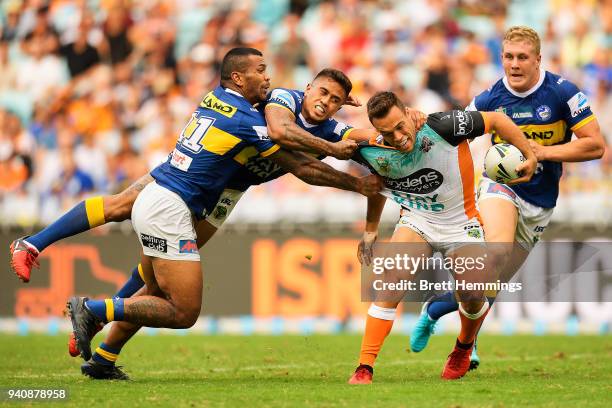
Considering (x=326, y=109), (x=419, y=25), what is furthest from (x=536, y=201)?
(x=419, y=25)

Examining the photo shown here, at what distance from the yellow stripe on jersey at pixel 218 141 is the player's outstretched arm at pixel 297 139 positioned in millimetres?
353

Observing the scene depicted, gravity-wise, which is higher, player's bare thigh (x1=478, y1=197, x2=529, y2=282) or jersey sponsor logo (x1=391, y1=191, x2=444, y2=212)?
jersey sponsor logo (x1=391, y1=191, x2=444, y2=212)

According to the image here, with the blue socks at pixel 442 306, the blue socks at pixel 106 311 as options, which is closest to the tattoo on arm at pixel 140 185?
the blue socks at pixel 106 311

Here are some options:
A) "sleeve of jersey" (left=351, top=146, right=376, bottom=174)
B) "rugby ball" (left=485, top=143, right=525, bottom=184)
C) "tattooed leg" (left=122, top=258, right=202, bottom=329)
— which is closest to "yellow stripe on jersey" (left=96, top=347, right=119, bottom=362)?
"tattooed leg" (left=122, top=258, right=202, bottom=329)

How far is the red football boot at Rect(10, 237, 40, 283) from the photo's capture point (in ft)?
30.3

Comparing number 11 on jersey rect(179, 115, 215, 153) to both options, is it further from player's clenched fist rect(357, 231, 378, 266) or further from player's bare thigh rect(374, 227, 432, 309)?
player's bare thigh rect(374, 227, 432, 309)

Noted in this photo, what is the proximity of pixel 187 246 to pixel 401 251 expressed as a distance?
5.88 feet

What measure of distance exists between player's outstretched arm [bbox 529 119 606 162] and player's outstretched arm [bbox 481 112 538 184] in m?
0.46

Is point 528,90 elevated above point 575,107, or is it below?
above

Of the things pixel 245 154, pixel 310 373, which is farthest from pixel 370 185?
pixel 310 373

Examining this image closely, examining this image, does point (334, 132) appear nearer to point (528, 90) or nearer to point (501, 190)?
point (501, 190)

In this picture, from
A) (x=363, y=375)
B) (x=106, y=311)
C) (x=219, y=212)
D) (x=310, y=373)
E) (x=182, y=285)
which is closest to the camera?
(x=363, y=375)

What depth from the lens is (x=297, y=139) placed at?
29.4ft

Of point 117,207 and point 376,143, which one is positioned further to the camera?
point 117,207
